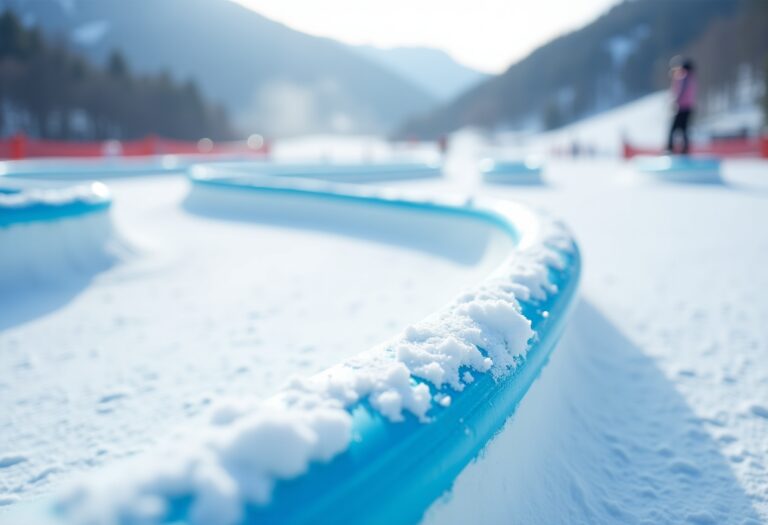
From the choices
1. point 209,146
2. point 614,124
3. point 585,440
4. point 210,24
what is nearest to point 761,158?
point 585,440

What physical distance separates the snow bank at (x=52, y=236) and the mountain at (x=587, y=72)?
70489 millimetres

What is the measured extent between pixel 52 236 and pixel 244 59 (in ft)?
479

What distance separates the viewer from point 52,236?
4.27 metres

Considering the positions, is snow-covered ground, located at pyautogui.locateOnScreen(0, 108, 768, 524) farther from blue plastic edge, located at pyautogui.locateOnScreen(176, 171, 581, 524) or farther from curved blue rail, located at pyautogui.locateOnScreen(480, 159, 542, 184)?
curved blue rail, located at pyautogui.locateOnScreen(480, 159, 542, 184)

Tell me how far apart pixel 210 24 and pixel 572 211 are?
155485 mm

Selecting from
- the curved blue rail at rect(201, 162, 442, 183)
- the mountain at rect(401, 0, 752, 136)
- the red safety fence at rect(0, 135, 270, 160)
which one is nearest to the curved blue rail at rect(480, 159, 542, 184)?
the curved blue rail at rect(201, 162, 442, 183)

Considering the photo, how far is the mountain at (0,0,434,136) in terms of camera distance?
12712cm

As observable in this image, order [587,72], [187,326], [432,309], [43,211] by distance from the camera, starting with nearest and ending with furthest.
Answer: [187,326]
[432,309]
[43,211]
[587,72]

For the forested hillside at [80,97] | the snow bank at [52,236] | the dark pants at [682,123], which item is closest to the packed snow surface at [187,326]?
the snow bank at [52,236]

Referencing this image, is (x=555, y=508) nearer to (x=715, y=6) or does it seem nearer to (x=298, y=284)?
(x=298, y=284)

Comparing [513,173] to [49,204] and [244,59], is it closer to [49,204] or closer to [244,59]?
[49,204]

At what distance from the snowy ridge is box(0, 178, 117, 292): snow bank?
3902 mm

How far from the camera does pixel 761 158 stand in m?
16.3

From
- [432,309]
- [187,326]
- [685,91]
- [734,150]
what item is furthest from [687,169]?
[187,326]
